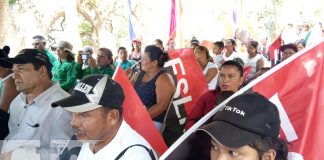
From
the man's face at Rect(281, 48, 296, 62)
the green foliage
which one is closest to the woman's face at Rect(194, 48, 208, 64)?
the man's face at Rect(281, 48, 296, 62)

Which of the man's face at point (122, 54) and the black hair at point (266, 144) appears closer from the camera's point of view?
the black hair at point (266, 144)

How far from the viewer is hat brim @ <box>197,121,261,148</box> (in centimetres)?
170

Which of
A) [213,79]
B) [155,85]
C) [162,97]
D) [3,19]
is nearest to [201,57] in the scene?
[213,79]

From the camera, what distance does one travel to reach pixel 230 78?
413cm

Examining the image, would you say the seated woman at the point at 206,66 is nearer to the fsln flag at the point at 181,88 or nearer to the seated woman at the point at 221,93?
the fsln flag at the point at 181,88

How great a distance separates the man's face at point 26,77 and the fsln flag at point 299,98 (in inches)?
66.0

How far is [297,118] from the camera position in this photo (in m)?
2.18

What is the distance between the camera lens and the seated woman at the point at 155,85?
4297mm

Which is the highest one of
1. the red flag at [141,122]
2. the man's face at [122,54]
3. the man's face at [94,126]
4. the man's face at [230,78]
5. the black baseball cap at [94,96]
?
the black baseball cap at [94,96]

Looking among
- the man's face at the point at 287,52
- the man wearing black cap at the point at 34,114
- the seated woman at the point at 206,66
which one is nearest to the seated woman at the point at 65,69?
the seated woman at the point at 206,66

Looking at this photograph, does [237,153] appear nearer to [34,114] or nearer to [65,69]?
[34,114]

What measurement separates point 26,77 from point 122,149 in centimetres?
147

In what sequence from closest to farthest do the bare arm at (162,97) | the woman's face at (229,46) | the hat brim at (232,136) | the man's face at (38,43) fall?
the hat brim at (232,136) → the bare arm at (162,97) → the man's face at (38,43) → the woman's face at (229,46)

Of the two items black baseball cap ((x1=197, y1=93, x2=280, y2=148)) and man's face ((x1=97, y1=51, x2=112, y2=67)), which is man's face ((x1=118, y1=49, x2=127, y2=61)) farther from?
black baseball cap ((x1=197, y1=93, x2=280, y2=148))
